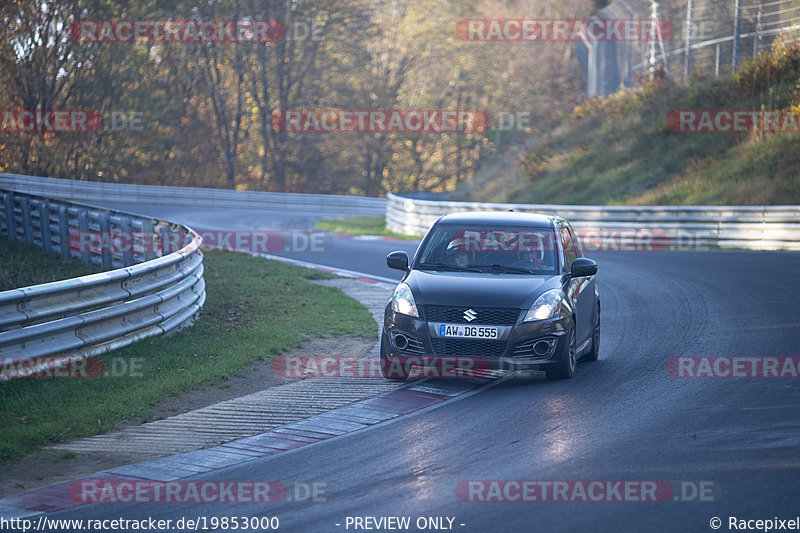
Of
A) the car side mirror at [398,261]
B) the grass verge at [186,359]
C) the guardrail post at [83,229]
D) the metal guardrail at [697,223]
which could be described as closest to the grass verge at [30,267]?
the guardrail post at [83,229]

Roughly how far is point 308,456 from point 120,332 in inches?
138

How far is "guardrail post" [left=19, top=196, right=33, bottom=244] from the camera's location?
19234 mm

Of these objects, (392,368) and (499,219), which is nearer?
(392,368)

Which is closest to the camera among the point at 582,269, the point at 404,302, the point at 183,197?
the point at 404,302

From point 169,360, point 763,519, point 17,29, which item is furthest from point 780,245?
point 17,29

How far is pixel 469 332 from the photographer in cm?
877

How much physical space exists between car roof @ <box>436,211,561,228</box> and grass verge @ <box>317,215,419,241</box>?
60.9 ft

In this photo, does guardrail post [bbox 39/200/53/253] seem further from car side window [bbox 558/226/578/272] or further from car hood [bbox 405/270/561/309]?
car side window [bbox 558/226/578/272]

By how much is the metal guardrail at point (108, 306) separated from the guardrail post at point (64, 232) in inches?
90.0

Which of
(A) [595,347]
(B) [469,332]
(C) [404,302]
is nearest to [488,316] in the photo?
(B) [469,332]

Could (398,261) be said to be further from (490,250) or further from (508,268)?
(508,268)

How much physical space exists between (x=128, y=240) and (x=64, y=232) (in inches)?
99.7

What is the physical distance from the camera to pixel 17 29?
149ft

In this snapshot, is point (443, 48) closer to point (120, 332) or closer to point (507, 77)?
point (507, 77)
